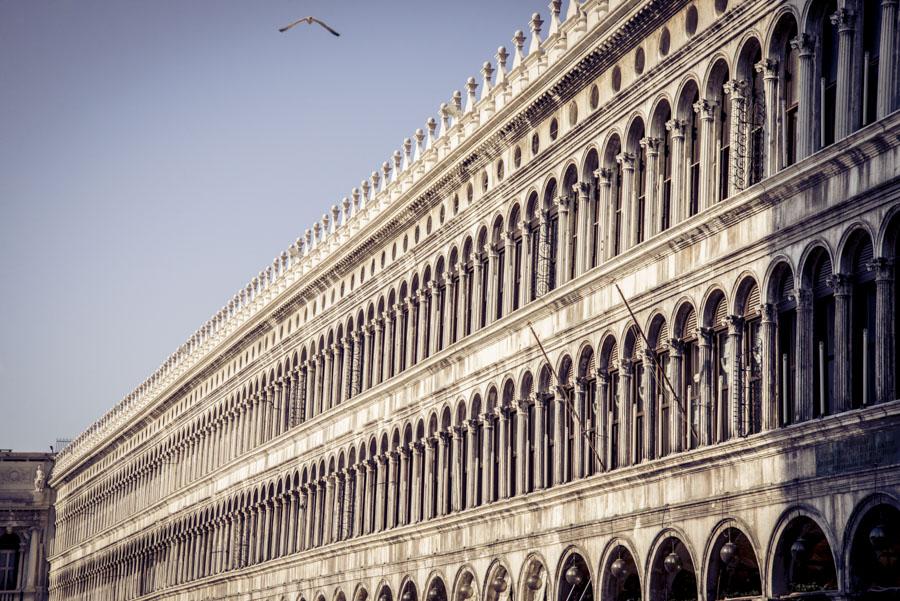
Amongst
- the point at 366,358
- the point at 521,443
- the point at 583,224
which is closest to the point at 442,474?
the point at 521,443

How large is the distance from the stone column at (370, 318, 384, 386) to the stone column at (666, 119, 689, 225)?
2110 cm

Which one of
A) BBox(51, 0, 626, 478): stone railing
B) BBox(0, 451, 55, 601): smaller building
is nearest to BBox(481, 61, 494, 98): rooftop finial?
BBox(51, 0, 626, 478): stone railing

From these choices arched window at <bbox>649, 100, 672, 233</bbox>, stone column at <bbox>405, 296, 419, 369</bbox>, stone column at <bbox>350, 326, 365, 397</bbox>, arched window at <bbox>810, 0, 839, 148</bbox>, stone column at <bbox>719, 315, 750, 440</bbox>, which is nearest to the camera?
arched window at <bbox>810, 0, 839, 148</bbox>

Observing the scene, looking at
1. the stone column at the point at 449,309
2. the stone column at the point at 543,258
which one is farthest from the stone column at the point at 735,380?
the stone column at the point at 449,309

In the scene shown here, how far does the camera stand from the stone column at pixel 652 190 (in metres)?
35.3

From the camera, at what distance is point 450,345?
47.1 metres

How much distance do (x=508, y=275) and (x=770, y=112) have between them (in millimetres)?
13856

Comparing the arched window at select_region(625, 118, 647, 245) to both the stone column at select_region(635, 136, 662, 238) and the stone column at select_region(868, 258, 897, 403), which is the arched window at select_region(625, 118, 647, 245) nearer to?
the stone column at select_region(635, 136, 662, 238)

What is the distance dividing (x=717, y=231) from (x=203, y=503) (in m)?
46.7

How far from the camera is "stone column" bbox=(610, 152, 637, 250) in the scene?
36344 millimetres

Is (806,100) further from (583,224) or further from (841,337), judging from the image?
(583,224)

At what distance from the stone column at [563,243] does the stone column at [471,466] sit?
625 cm

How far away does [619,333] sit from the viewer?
119ft

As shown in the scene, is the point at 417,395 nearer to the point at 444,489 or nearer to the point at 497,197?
the point at 444,489
